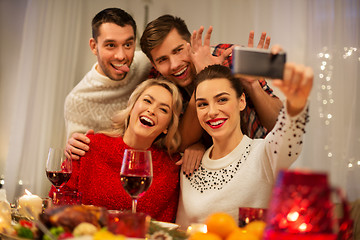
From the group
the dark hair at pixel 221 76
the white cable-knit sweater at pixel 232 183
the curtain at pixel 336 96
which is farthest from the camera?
the curtain at pixel 336 96

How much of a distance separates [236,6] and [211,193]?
2.77 meters

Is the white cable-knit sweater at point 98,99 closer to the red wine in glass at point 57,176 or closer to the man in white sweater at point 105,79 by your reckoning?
the man in white sweater at point 105,79

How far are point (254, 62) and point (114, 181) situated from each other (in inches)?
54.2

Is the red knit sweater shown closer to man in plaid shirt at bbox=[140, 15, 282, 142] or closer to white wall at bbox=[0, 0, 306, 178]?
man in plaid shirt at bbox=[140, 15, 282, 142]

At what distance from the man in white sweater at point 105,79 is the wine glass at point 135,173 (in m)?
1.48

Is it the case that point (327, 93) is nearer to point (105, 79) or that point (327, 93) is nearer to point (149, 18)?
point (105, 79)

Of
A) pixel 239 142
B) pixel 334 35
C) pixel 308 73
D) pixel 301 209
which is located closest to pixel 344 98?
pixel 334 35

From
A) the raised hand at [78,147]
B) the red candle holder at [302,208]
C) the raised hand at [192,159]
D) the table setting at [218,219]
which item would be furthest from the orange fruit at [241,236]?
the raised hand at [78,147]

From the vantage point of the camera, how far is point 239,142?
173cm

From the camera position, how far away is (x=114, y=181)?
1.96m

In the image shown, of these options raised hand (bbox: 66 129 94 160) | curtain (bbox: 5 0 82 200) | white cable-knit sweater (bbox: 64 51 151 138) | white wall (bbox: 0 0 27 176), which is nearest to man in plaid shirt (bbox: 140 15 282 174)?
white cable-knit sweater (bbox: 64 51 151 138)

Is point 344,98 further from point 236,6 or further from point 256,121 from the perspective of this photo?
point 236,6

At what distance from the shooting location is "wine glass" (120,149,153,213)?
46.0 inches

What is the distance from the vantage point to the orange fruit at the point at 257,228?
802mm
